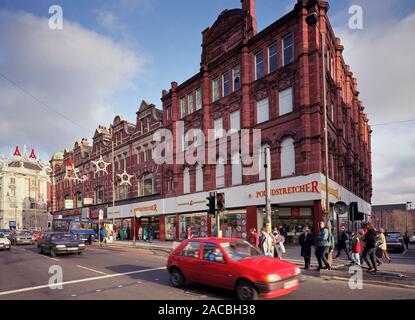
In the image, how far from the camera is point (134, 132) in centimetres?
4166

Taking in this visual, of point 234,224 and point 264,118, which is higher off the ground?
point 264,118

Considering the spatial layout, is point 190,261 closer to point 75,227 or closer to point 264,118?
point 264,118

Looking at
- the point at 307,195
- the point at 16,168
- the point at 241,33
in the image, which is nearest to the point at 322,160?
the point at 307,195

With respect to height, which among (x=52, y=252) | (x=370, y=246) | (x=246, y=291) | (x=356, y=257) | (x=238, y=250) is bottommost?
(x=52, y=252)

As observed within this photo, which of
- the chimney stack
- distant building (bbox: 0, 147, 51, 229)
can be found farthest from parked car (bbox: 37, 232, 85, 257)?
distant building (bbox: 0, 147, 51, 229)

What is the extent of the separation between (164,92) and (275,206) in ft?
62.4

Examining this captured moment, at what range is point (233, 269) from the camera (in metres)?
8.24

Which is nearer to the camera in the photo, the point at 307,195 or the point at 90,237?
the point at 307,195

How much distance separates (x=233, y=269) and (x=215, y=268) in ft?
2.07

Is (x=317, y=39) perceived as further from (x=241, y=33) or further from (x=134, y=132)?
(x=134, y=132)

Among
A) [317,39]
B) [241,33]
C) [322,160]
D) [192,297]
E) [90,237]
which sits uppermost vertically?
[241,33]

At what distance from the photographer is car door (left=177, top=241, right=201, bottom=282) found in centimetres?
927

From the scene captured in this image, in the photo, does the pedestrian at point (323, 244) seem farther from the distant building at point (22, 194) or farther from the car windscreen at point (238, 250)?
the distant building at point (22, 194)

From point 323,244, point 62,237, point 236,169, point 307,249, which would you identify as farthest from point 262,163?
point 62,237
